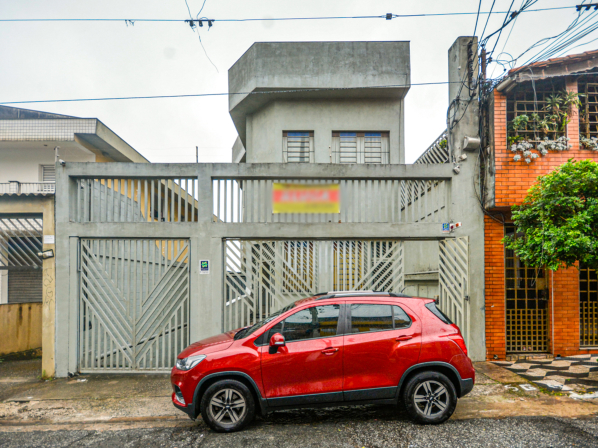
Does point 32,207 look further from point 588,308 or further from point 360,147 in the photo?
point 588,308

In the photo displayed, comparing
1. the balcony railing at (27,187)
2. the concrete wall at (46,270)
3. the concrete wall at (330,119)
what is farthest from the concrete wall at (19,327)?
the balcony railing at (27,187)

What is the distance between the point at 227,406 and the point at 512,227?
22.4 ft

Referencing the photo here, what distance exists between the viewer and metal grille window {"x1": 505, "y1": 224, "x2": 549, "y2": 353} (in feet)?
26.4

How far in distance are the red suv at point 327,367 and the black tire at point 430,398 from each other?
1 cm

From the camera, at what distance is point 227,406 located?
15.4 feet

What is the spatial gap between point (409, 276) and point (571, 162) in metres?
5.24

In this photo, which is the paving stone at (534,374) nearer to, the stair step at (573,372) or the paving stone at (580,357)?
the stair step at (573,372)

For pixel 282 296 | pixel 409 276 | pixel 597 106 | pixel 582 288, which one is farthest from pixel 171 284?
pixel 597 106

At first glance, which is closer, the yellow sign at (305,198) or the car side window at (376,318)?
the car side window at (376,318)

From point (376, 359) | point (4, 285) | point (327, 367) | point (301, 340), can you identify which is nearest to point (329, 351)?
point (327, 367)

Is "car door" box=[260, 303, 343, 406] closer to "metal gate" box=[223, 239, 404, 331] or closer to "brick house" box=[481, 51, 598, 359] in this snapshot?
"metal gate" box=[223, 239, 404, 331]

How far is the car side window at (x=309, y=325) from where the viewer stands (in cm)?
486

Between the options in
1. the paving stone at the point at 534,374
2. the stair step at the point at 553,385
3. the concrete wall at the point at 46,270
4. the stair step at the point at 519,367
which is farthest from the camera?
the concrete wall at the point at 46,270

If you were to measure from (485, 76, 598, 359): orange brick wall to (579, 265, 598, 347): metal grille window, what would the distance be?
1.03 ft
